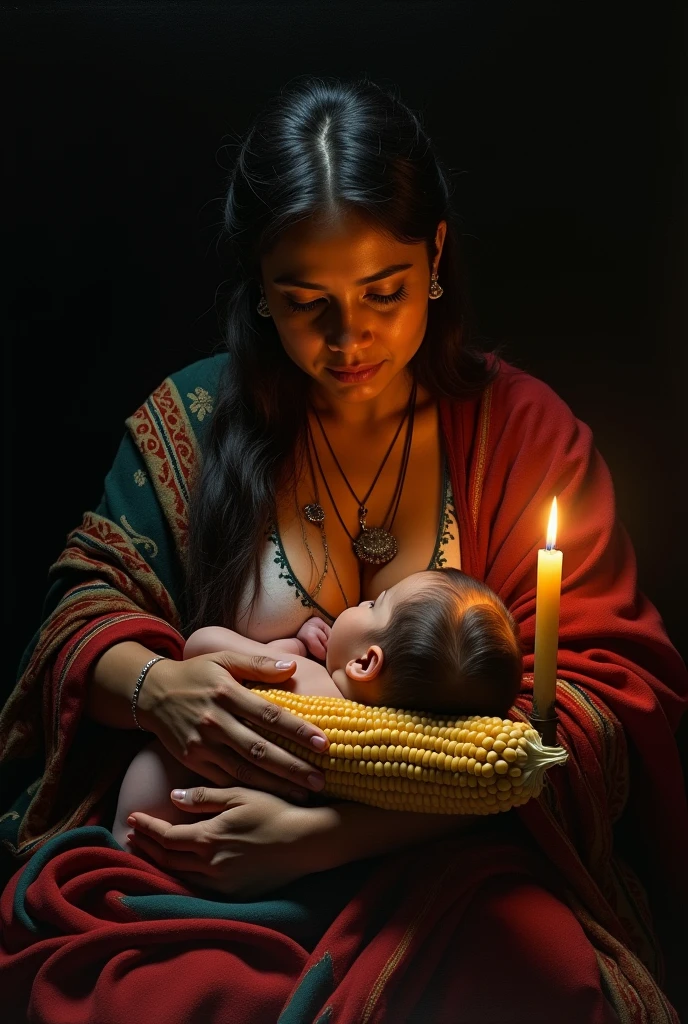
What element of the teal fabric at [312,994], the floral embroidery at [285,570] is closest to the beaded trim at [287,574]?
the floral embroidery at [285,570]

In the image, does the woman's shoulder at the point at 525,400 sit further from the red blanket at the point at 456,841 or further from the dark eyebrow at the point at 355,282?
the dark eyebrow at the point at 355,282

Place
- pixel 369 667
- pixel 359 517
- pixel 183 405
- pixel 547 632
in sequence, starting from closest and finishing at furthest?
pixel 547 632 < pixel 369 667 < pixel 359 517 < pixel 183 405

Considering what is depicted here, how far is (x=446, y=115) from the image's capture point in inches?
66.8

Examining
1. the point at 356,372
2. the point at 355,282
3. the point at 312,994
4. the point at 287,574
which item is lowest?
the point at 312,994

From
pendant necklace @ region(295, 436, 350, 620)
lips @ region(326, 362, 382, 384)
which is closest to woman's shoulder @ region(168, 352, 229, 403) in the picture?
pendant necklace @ region(295, 436, 350, 620)

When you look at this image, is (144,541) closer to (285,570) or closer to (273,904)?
(285,570)

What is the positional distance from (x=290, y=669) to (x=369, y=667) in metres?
0.13

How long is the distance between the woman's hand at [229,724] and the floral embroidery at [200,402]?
43 centimetres

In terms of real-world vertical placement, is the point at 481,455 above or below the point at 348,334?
below

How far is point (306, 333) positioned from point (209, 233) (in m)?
0.43

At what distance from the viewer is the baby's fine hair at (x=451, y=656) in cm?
130

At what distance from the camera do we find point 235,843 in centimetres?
139

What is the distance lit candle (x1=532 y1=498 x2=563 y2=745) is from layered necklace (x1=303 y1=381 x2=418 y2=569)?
1.38 ft

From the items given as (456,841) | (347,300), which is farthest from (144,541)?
(456,841)
